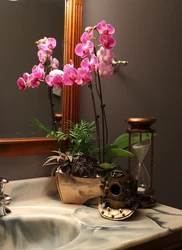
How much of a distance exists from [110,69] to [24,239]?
0.61m

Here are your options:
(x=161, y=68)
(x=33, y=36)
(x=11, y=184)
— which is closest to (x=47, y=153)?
(x=11, y=184)

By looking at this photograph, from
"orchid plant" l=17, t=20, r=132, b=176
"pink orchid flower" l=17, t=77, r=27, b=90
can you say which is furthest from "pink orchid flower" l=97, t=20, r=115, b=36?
"pink orchid flower" l=17, t=77, r=27, b=90

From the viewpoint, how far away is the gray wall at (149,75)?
1.29 meters

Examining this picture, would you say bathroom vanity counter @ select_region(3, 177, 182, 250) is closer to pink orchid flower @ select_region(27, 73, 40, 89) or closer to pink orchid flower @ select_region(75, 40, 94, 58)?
pink orchid flower @ select_region(27, 73, 40, 89)

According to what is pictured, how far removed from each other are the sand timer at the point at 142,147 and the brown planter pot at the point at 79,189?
145mm

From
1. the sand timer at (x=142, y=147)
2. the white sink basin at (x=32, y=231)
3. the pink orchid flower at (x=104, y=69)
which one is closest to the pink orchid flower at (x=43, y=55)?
the pink orchid flower at (x=104, y=69)

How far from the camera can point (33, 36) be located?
117 centimetres

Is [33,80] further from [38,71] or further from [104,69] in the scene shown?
[104,69]

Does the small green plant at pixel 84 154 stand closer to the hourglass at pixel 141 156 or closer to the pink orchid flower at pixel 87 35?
the hourglass at pixel 141 156

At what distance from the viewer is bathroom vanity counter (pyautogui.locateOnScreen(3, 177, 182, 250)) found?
78 centimetres

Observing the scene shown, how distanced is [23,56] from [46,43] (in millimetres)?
99

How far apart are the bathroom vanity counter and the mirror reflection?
201mm

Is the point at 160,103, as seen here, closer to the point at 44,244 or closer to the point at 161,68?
the point at 161,68

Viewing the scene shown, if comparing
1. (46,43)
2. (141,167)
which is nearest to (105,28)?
(46,43)
